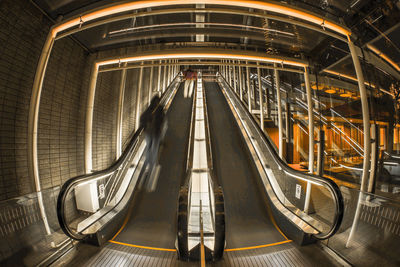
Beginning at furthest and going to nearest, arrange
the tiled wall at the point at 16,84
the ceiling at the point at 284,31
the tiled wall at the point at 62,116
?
1. the tiled wall at the point at 62,116
2. the ceiling at the point at 284,31
3. the tiled wall at the point at 16,84

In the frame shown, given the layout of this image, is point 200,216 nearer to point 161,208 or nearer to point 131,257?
point 131,257

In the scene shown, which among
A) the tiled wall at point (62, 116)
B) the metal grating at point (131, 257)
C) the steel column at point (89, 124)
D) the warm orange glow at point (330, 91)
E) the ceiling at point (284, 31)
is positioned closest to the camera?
the metal grating at point (131, 257)

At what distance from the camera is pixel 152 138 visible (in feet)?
20.7

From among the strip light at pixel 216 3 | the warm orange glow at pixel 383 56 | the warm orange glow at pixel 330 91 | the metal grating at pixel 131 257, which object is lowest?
the metal grating at pixel 131 257

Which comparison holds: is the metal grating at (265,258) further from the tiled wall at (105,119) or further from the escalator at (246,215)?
the tiled wall at (105,119)

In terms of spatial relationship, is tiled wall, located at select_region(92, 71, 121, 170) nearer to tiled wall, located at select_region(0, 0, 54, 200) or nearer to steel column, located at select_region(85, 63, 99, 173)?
steel column, located at select_region(85, 63, 99, 173)

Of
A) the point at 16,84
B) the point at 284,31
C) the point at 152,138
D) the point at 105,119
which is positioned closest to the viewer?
the point at 16,84

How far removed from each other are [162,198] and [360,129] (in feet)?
14.6

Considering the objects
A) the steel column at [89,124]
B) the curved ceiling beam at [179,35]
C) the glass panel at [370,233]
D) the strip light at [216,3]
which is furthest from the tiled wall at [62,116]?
the glass panel at [370,233]

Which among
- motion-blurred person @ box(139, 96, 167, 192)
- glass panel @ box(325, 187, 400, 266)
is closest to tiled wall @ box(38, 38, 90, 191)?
motion-blurred person @ box(139, 96, 167, 192)

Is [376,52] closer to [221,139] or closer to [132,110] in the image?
[221,139]

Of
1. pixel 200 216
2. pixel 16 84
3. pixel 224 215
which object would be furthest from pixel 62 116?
pixel 224 215

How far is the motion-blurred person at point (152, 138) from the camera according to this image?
4549mm

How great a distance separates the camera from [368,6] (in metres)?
3.05
